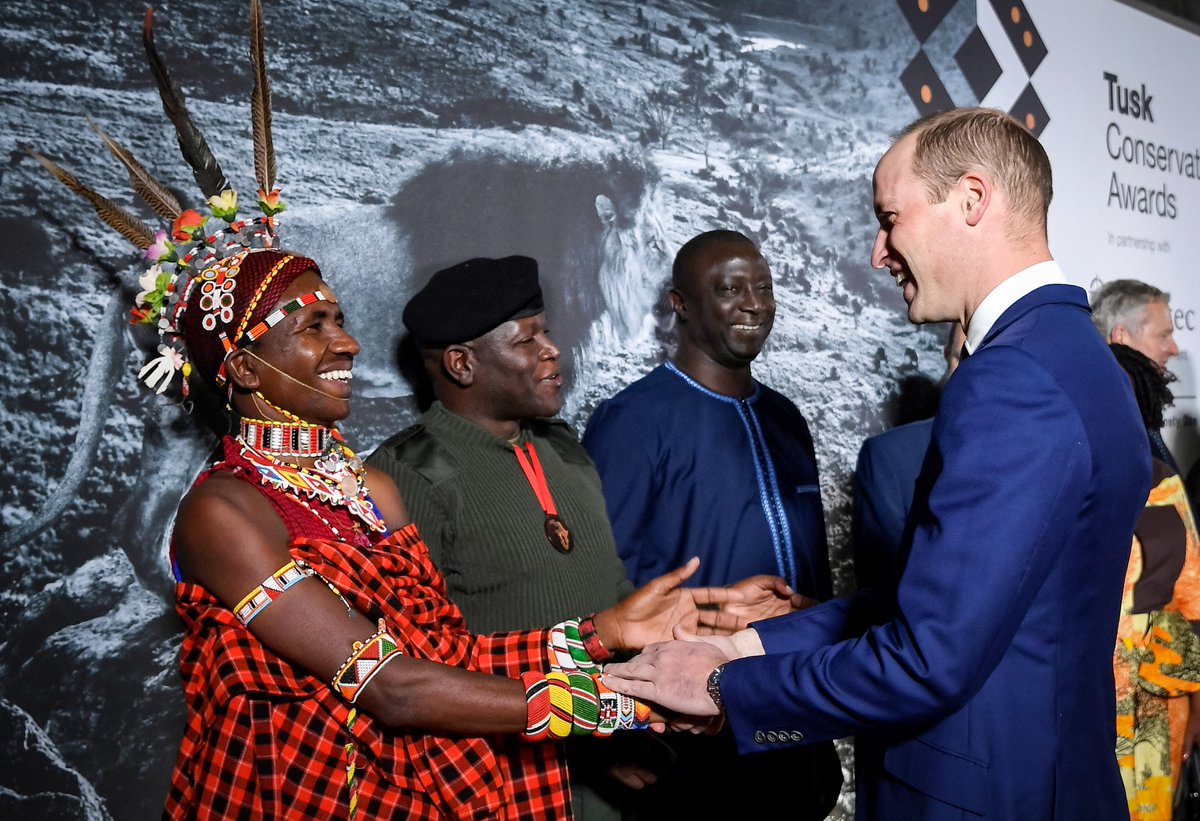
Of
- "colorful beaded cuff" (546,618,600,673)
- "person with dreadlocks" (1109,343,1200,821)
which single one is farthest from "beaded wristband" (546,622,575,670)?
"person with dreadlocks" (1109,343,1200,821)

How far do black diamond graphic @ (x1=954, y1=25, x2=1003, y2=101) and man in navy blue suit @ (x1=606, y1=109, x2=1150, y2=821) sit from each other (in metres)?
3.24

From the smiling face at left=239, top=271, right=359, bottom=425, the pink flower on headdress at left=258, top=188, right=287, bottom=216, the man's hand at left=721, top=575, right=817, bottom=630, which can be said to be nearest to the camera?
the smiling face at left=239, top=271, right=359, bottom=425

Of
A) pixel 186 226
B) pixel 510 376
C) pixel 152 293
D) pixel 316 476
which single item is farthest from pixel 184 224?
pixel 510 376

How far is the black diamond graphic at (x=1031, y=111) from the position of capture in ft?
16.4

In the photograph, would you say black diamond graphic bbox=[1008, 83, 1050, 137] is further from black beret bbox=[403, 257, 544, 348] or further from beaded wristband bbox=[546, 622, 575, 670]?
beaded wristband bbox=[546, 622, 575, 670]

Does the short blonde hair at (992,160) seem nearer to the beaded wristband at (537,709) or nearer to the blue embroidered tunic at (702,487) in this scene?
the beaded wristband at (537,709)

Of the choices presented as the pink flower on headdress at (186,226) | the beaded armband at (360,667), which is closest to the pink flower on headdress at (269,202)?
the pink flower on headdress at (186,226)

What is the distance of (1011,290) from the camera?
1783 mm

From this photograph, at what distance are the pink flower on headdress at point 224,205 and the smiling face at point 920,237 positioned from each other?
1326 millimetres

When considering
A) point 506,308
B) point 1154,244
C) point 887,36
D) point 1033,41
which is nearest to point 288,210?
point 506,308

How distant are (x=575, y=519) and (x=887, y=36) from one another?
9.52 ft

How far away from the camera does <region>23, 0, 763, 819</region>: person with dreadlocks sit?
1.93 m

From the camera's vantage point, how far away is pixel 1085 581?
5.58 feet

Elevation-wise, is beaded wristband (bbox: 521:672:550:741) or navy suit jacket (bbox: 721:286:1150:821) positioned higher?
navy suit jacket (bbox: 721:286:1150:821)
